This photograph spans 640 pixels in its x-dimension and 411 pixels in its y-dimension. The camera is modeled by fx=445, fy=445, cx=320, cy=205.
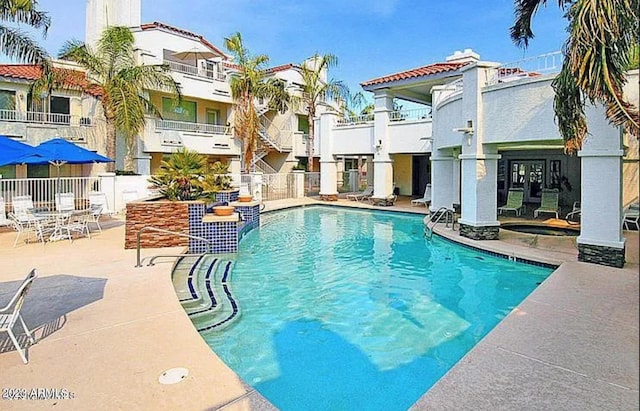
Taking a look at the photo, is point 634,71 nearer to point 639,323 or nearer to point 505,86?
point 505,86

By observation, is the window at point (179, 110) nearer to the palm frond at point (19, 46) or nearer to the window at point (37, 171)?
the window at point (37, 171)

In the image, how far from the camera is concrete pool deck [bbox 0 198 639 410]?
14.3ft

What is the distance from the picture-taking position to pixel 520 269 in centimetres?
1145

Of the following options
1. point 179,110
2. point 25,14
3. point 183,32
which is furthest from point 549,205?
point 183,32

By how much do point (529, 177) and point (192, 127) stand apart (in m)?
22.8

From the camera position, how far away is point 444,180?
20656 millimetres

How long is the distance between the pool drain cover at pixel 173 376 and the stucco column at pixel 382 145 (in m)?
22.8

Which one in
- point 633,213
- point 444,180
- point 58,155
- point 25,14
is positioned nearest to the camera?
point 633,213

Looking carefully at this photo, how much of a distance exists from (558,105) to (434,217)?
32.2 feet

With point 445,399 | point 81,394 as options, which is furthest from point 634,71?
point 81,394

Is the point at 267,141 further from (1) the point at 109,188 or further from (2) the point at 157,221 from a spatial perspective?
(2) the point at 157,221

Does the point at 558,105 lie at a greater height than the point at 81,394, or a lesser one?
greater

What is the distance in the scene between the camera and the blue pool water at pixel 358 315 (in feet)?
19.1

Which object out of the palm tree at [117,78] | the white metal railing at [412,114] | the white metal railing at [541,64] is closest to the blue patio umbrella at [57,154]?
the palm tree at [117,78]
